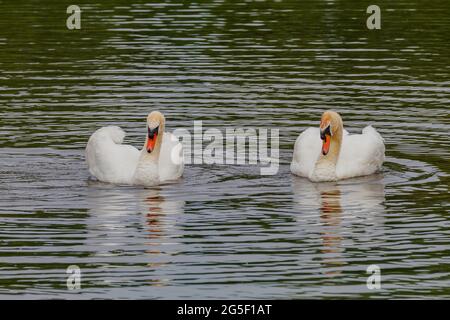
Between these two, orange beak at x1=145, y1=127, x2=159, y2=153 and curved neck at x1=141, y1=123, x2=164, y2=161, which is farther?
orange beak at x1=145, y1=127, x2=159, y2=153

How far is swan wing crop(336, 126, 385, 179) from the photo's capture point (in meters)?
20.9

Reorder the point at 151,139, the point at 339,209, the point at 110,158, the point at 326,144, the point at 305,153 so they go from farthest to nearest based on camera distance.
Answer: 1. the point at 305,153
2. the point at 326,144
3. the point at 110,158
4. the point at 151,139
5. the point at 339,209

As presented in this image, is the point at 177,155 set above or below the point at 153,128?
below

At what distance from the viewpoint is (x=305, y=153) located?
68.9 ft

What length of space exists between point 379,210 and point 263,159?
3297 millimetres

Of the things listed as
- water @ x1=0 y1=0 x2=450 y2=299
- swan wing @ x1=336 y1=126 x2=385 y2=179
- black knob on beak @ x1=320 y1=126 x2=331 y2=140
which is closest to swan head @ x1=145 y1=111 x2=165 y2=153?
water @ x1=0 y1=0 x2=450 y2=299

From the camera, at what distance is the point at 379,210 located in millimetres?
18734

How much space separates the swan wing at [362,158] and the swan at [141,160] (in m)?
2.17

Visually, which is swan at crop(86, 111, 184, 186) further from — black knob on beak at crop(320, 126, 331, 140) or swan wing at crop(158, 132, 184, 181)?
black knob on beak at crop(320, 126, 331, 140)

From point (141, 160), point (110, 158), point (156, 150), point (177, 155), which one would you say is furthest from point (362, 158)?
point (110, 158)

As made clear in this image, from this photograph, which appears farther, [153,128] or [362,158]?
[362,158]

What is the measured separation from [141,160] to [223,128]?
3.21 meters

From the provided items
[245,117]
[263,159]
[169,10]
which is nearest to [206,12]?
[169,10]

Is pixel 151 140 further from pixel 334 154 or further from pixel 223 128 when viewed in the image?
pixel 223 128
